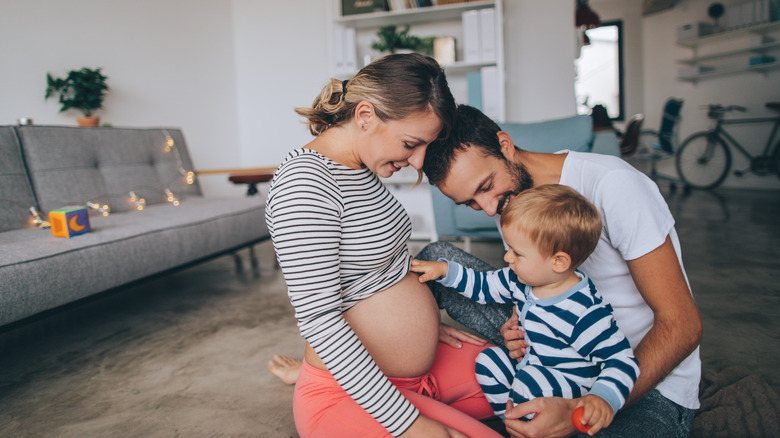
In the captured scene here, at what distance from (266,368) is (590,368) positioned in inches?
44.9

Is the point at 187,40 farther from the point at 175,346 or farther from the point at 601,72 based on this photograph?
the point at 601,72

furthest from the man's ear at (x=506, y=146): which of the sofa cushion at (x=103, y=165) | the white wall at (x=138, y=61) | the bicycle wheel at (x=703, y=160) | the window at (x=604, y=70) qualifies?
the window at (x=604, y=70)

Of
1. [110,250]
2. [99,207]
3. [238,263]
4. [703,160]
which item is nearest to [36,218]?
[99,207]

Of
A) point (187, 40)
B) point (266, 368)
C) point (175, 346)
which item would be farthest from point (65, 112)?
point (266, 368)

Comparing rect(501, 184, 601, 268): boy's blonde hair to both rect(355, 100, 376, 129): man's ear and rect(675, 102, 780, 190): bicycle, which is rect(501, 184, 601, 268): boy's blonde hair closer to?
rect(355, 100, 376, 129): man's ear

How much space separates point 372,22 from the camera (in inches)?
150

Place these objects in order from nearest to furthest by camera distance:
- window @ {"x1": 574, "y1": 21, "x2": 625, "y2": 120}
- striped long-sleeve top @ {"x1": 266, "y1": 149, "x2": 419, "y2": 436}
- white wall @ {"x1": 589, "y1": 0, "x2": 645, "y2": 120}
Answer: striped long-sleeve top @ {"x1": 266, "y1": 149, "x2": 419, "y2": 436}, white wall @ {"x1": 589, "y1": 0, "x2": 645, "y2": 120}, window @ {"x1": 574, "y1": 21, "x2": 625, "y2": 120}

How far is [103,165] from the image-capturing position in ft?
8.58

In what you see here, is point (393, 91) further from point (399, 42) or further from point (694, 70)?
point (694, 70)

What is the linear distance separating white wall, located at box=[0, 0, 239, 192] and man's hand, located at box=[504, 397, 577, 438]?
3330 millimetres

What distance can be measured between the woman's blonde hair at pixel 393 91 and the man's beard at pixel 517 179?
247mm

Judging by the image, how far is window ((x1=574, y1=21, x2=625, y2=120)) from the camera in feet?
23.5

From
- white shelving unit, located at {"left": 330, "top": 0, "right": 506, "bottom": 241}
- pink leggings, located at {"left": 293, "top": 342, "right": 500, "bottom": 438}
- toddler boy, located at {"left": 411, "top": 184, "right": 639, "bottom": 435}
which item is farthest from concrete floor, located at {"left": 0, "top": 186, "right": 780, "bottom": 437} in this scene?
white shelving unit, located at {"left": 330, "top": 0, "right": 506, "bottom": 241}

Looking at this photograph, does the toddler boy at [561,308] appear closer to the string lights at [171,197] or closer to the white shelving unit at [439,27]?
the string lights at [171,197]
